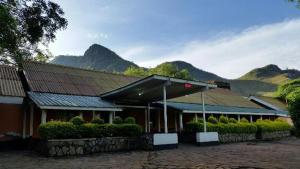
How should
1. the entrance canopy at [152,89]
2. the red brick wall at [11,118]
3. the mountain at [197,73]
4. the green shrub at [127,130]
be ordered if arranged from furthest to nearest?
1. the mountain at [197,73]
2. the red brick wall at [11,118]
3. the entrance canopy at [152,89]
4. the green shrub at [127,130]

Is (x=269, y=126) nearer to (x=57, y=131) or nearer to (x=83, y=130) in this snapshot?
(x=83, y=130)

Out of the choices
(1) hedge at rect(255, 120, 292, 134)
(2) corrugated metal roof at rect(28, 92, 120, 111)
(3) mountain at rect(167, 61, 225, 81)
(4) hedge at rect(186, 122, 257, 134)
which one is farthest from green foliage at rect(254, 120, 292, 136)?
(3) mountain at rect(167, 61, 225, 81)

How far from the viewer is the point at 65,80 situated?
20.2 m

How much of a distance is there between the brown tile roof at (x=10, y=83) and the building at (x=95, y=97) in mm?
106

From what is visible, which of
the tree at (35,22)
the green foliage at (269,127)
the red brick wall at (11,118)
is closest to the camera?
the tree at (35,22)

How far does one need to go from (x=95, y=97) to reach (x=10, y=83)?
514 centimetres

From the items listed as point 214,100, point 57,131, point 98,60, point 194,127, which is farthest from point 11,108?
point 98,60

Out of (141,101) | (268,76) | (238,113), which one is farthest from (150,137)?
(268,76)

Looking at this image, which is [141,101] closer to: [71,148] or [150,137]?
[150,137]

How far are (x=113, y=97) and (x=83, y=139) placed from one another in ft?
18.9

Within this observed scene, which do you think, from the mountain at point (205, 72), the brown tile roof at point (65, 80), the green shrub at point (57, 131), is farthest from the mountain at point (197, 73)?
the green shrub at point (57, 131)

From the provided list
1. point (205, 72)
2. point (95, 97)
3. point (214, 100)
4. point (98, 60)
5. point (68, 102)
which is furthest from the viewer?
point (205, 72)

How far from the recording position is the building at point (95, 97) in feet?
53.6

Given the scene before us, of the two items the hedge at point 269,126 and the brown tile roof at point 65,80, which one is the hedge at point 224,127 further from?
the brown tile roof at point 65,80
